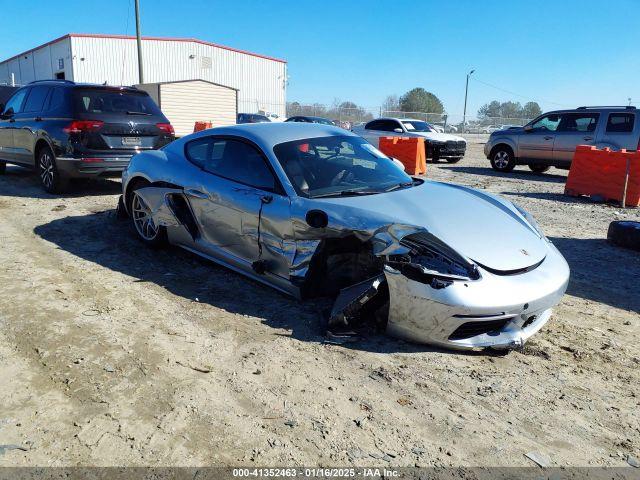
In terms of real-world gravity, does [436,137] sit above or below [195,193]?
above

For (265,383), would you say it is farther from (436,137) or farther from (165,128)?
(436,137)

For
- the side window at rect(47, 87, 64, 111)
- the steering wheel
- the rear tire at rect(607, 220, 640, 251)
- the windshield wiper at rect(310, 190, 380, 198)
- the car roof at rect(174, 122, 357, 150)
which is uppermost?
the side window at rect(47, 87, 64, 111)

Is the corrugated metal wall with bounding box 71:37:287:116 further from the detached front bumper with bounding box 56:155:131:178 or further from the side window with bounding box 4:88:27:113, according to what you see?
the detached front bumper with bounding box 56:155:131:178

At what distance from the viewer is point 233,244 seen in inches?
171

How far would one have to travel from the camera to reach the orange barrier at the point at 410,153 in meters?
13.2

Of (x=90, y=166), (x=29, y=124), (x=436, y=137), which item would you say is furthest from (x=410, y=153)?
(x=29, y=124)

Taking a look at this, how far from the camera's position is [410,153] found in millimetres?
13297

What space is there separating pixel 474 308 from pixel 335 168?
6.00 ft

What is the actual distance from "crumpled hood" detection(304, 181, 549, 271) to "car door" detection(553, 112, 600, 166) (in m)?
9.96

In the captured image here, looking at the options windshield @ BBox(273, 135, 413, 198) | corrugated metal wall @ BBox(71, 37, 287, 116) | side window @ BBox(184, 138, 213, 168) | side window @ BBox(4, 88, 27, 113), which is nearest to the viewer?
windshield @ BBox(273, 135, 413, 198)

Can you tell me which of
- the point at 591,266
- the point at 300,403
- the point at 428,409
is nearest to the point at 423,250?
the point at 428,409

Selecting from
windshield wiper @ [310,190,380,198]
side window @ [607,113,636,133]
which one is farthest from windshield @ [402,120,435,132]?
windshield wiper @ [310,190,380,198]

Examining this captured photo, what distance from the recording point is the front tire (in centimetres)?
527

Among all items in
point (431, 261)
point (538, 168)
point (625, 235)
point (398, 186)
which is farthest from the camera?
point (538, 168)
